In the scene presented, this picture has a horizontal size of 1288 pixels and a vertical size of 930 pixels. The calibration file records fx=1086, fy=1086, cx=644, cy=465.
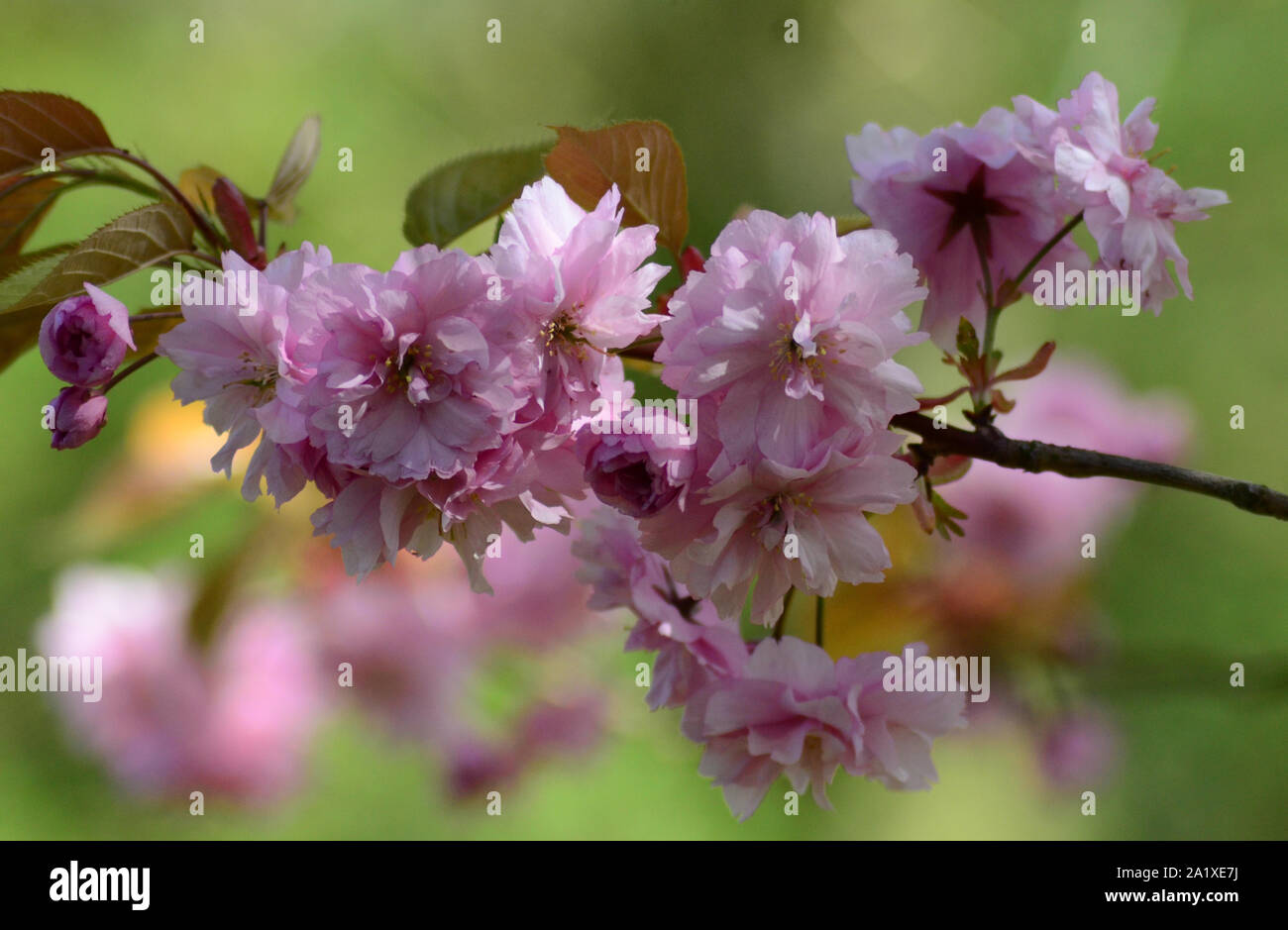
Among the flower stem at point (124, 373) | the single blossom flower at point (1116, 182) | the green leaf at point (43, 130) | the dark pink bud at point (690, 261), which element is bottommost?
the flower stem at point (124, 373)

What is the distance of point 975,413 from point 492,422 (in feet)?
0.70

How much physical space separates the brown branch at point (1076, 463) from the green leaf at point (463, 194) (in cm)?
20

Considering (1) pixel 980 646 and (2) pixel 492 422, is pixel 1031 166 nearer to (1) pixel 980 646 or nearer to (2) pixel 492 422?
(2) pixel 492 422

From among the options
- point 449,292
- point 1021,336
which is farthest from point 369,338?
point 1021,336

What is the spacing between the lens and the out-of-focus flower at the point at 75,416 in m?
0.39

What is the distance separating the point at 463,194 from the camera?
49cm

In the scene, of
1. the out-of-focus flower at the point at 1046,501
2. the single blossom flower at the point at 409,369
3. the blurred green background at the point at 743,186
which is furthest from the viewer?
the blurred green background at the point at 743,186

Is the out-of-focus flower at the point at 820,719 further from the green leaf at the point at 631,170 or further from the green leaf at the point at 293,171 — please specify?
the green leaf at the point at 293,171

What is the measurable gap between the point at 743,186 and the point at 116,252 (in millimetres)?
2113

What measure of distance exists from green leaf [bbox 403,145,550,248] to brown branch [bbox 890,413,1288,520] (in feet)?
0.67

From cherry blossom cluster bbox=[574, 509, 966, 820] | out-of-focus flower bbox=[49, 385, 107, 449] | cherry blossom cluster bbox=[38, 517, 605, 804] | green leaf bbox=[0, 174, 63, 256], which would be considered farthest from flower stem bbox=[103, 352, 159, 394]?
cherry blossom cluster bbox=[38, 517, 605, 804]

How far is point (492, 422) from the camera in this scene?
344 millimetres

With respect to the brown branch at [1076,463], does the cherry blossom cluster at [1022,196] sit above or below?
above

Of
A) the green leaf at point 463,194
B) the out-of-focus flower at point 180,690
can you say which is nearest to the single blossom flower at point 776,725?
the green leaf at point 463,194
